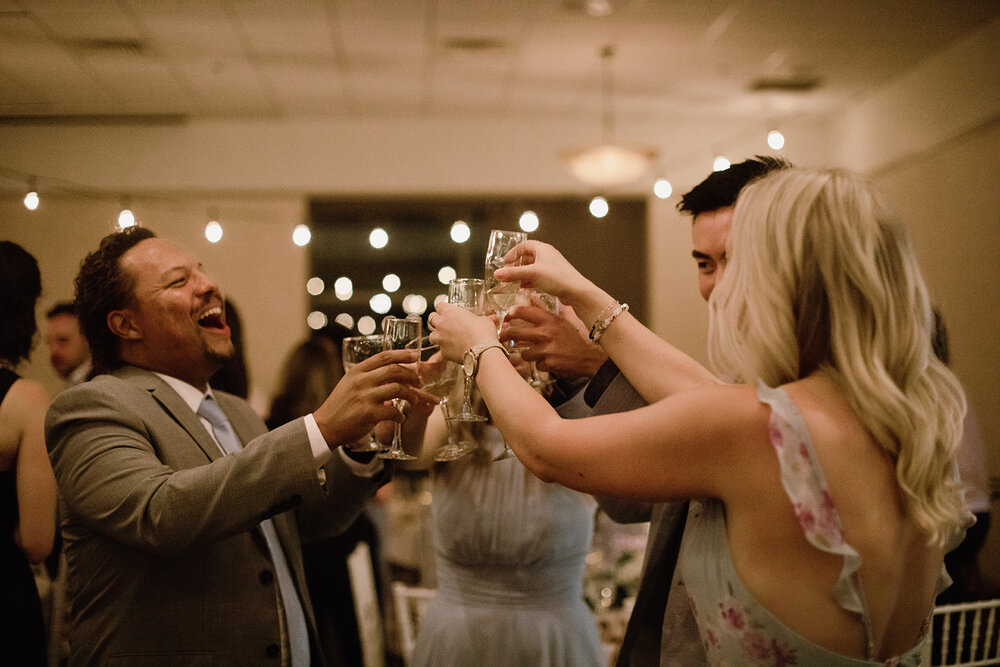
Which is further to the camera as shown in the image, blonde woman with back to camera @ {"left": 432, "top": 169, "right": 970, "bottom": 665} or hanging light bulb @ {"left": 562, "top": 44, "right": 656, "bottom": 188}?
hanging light bulb @ {"left": 562, "top": 44, "right": 656, "bottom": 188}

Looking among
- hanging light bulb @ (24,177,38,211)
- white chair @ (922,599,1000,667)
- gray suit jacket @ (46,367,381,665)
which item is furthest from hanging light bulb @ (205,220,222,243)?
white chair @ (922,599,1000,667)

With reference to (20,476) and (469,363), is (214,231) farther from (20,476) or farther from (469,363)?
(469,363)

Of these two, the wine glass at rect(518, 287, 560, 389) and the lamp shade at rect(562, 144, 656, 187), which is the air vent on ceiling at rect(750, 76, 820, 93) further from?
the wine glass at rect(518, 287, 560, 389)

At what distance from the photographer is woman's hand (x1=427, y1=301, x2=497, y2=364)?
127cm

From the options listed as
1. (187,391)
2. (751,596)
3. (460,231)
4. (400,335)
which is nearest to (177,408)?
(187,391)

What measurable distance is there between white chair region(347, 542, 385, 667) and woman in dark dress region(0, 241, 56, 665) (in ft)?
4.19

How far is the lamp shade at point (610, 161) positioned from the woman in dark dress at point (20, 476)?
3484mm

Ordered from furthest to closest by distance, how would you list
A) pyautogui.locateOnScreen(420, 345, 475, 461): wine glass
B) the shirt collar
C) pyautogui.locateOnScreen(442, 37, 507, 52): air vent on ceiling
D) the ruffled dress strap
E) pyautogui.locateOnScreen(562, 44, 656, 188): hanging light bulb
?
pyautogui.locateOnScreen(562, 44, 656, 188): hanging light bulb → pyautogui.locateOnScreen(442, 37, 507, 52): air vent on ceiling → the shirt collar → pyautogui.locateOnScreen(420, 345, 475, 461): wine glass → the ruffled dress strap

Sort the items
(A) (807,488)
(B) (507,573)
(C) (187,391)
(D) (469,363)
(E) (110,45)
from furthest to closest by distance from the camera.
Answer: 1. (E) (110,45)
2. (B) (507,573)
3. (C) (187,391)
4. (D) (469,363)
5. (A) (807,488)

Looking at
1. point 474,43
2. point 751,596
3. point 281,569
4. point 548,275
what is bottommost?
point 281,569

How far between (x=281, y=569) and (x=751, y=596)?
967 mm

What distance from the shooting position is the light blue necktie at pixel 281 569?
5.11 ft

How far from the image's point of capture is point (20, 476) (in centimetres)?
176

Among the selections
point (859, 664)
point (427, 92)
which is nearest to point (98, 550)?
point (859, 664)
